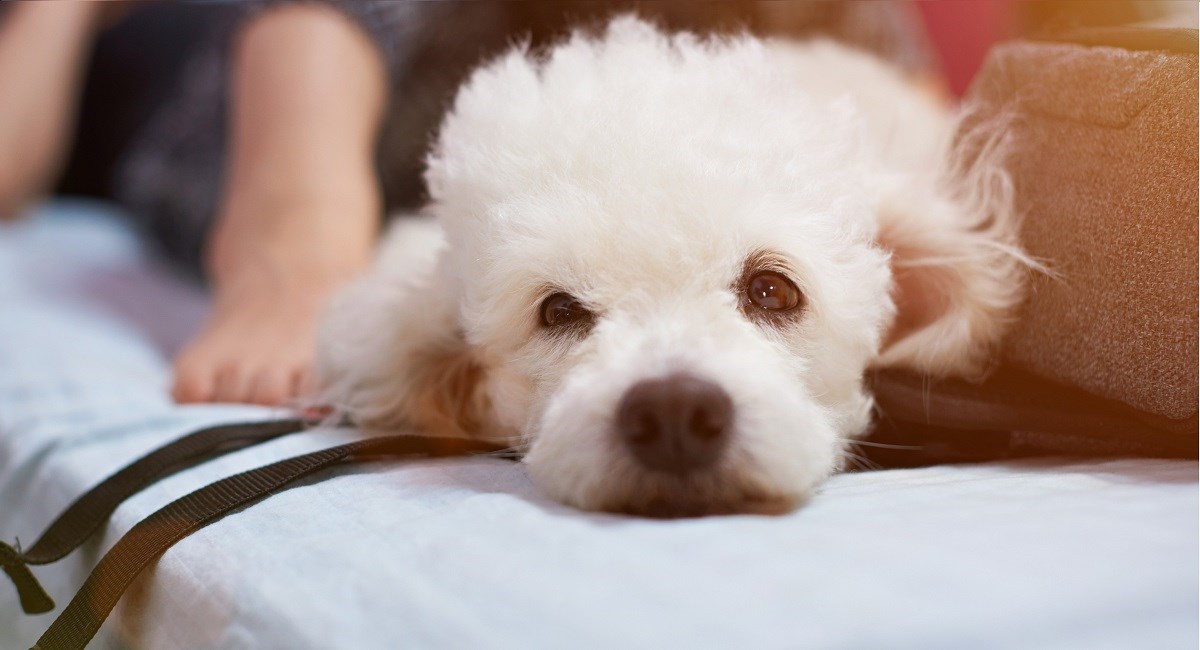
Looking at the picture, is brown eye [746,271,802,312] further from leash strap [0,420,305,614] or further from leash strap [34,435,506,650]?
leash strap [0,420,305,614]

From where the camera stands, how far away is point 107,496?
883 millimetres

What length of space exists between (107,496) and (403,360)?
1.13 feet

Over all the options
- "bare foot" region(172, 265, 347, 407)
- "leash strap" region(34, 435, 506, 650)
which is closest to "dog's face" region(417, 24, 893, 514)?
"leash strap" region(34, 435, 506, 650)

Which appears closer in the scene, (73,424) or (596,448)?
(596,448)

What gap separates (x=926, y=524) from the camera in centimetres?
63

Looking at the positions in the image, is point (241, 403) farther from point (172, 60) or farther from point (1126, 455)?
point (172, 60)

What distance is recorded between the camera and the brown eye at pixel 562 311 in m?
0.92

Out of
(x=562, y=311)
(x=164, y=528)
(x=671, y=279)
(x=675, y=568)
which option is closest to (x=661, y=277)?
(x=671, y=279)

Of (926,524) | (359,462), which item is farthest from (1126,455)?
(359,462)

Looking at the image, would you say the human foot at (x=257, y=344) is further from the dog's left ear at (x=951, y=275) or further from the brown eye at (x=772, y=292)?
the dog's left ear at (x=951, y=275)

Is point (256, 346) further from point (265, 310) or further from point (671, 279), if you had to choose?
point (671, 279)

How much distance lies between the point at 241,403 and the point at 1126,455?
1.07m

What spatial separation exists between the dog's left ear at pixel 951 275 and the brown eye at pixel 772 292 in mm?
167

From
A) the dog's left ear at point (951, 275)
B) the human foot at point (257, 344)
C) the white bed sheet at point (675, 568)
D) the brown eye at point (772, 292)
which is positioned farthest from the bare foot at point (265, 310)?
the dog's left ear at point (951, 275)
